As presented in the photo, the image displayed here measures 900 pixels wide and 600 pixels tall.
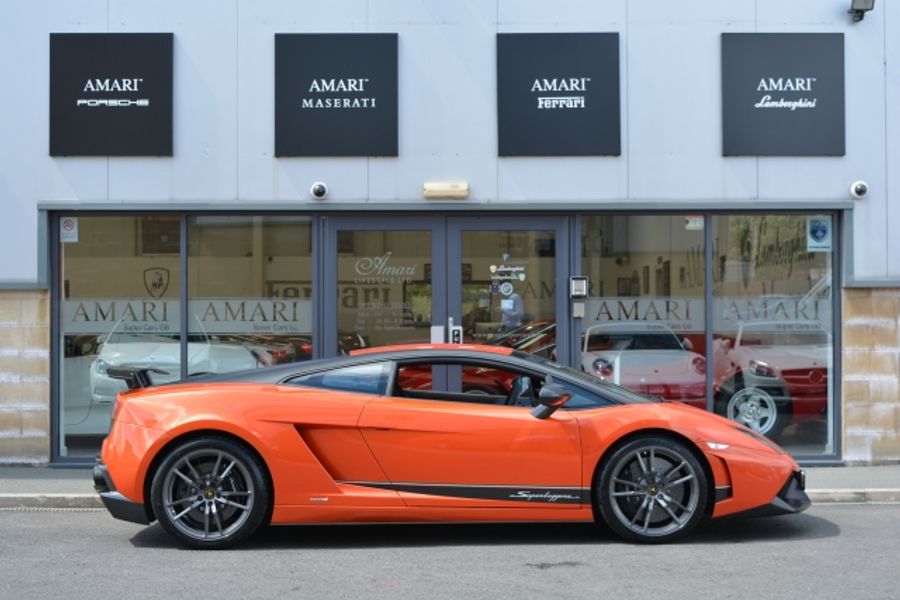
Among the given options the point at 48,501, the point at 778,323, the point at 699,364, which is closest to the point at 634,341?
the point at 699,364

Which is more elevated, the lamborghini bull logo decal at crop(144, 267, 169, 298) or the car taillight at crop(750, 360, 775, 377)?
the lamborghini bull logo decal at crop(144, 267, 169, 298)

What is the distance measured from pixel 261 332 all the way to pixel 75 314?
75.5 inches

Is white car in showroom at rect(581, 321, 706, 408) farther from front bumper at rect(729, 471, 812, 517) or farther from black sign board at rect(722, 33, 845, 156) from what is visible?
front bumper at rect(729, 471, 812, 517)

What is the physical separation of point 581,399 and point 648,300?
382 centimetres

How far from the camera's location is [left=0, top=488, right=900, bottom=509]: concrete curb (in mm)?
8906

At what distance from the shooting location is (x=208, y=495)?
22.9ft

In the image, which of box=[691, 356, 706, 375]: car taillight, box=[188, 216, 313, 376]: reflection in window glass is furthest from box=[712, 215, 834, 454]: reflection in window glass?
box=[188, 216, 313, 376]: reflection in window glass

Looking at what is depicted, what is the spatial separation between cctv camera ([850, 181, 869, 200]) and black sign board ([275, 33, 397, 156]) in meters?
4.69

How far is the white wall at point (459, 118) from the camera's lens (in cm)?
1070

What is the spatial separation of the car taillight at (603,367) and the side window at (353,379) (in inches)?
160

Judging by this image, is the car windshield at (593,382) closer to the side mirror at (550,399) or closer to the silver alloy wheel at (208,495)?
the side mirror at (550,399)

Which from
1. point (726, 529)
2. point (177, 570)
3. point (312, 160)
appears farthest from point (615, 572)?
point (312, 160)

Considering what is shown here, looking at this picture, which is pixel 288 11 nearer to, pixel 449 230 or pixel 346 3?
pixel 346 3

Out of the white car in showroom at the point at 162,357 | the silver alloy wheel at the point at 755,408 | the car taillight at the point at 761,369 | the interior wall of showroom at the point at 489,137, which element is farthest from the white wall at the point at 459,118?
the silver alloy wheel at the point at 755,408
